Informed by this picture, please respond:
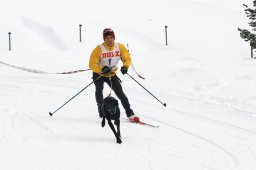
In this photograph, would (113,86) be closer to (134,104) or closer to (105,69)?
(105,69)

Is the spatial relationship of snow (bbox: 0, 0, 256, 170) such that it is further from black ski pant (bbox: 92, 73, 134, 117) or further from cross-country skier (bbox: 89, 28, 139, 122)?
cross-country skier (bbox: 89, 28, 139, 122)

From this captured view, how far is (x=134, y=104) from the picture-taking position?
12.3m

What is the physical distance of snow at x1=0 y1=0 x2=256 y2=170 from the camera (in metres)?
7.86

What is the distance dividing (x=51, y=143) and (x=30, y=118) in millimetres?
2033

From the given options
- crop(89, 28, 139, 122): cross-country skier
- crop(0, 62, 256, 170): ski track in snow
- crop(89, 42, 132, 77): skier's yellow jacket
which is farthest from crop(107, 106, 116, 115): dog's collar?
crop(89, 42, 132, 77): skier's yellow jacket

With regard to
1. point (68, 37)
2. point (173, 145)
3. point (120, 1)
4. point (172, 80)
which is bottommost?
point (173, 145)

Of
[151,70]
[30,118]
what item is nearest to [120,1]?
[151,70]

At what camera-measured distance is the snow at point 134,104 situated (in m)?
7.86

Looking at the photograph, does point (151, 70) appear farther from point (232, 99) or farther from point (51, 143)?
point (51, 143)

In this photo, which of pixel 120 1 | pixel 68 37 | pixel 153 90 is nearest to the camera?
pixel 153 90

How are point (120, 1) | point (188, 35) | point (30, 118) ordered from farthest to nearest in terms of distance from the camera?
point (120, 1) < point (188, 35) < point (30, 118)

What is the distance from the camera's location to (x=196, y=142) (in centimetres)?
888

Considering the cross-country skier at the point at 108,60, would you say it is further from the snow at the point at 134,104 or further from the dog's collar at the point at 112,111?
the dog's collar at the point at 112,111

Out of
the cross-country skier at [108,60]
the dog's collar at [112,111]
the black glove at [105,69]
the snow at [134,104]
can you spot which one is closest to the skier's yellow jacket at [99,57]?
the cross-country skier at [108,60]
